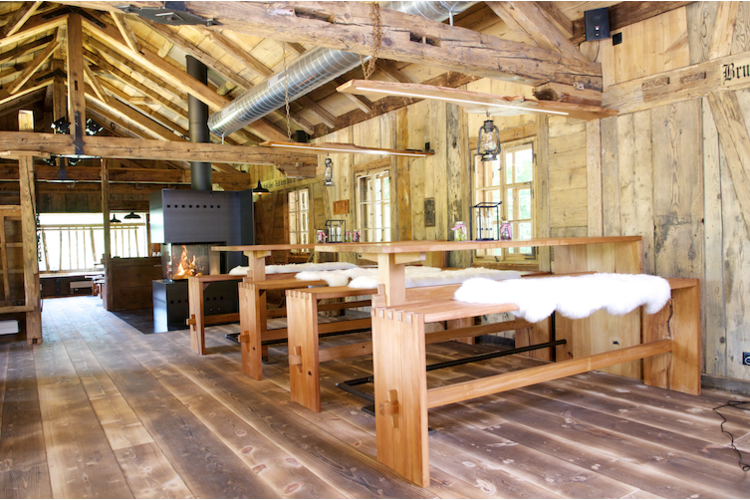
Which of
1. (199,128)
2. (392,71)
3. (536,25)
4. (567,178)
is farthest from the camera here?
(199,128)

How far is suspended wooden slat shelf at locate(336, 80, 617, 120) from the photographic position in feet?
9.53

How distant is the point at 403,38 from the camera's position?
3.28 m

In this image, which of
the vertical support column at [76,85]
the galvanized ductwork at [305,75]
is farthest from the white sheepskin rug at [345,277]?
the vertical support column at [76,85]

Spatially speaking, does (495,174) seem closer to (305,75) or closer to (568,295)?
(305,75)

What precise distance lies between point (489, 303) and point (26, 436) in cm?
280

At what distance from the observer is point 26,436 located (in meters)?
2.98

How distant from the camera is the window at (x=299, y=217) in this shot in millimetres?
9070

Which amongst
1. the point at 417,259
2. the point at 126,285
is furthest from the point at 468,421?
the point at 126,285

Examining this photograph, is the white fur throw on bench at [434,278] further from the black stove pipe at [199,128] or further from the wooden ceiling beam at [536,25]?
the black stove pipe at [199,128]

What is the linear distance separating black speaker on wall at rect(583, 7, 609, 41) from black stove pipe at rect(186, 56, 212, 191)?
19.0 feet

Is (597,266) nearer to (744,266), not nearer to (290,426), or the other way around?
(744,266)

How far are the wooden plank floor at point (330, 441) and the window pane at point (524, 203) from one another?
1.42m

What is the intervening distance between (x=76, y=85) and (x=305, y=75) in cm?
380

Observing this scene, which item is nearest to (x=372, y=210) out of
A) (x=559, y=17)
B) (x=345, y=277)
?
(x=345, y=277)
